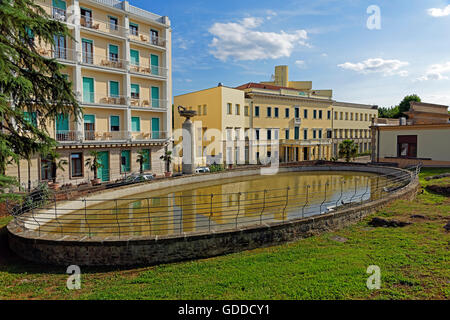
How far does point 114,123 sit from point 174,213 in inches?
623

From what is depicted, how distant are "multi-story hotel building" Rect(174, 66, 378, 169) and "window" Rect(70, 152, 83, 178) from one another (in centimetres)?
1251

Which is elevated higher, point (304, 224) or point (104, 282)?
point (304, 224)

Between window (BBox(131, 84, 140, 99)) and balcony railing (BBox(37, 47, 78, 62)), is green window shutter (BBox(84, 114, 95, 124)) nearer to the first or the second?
window (BBox(131, 84, 140, 99))

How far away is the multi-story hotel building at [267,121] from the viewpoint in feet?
120

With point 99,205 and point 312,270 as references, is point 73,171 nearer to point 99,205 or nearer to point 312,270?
point 99,205

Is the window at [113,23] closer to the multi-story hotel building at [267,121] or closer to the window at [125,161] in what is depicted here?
the window at [125,161]

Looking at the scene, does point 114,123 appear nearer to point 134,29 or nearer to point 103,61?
point 103,61

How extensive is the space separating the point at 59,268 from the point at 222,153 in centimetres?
2851

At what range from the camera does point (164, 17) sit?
2934 cm

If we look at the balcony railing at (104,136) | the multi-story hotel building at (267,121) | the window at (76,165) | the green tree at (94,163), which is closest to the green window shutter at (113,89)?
the balcony railing at (104,136)

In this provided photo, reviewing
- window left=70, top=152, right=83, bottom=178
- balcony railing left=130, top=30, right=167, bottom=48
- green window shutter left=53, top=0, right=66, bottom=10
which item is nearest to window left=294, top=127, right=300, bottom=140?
balcony railing left=130, top=30, right=167, bottom=48

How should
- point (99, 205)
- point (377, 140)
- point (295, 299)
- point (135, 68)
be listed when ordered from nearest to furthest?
point (295, 299)
point (99, 205)
point (135, 68)
point (377, 140)

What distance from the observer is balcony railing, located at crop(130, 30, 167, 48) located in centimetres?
2773
